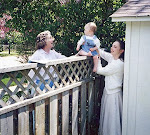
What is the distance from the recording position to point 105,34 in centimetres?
571

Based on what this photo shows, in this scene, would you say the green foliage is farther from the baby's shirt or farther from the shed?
the shed

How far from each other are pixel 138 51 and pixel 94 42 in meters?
0.86

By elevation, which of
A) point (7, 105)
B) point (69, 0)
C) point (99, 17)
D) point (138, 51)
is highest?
point (69, 0)

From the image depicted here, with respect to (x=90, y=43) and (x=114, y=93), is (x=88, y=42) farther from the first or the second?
(x=114, y=93)

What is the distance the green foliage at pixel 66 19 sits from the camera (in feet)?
18.6

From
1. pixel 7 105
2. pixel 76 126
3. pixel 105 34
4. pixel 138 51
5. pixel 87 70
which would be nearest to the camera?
pixel 7 105

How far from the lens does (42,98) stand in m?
3.46

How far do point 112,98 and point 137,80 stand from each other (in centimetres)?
57

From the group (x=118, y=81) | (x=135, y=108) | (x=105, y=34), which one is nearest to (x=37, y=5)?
(x=105, y=34)

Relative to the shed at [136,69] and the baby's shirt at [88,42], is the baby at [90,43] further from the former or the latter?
the shed at [136,69]

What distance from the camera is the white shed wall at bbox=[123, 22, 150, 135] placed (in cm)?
406

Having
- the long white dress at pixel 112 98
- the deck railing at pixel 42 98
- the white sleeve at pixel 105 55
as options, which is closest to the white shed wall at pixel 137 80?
the long white dress at pixel 112 98

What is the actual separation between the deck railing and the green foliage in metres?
1.14

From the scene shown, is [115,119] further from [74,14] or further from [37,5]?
[37,5]
